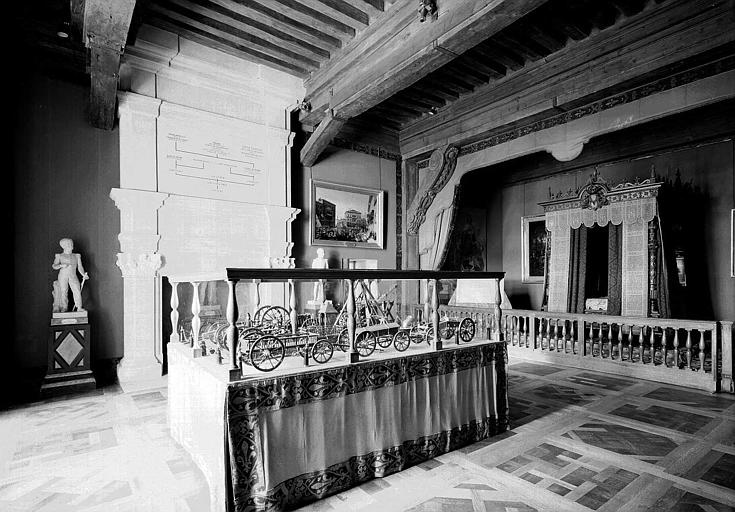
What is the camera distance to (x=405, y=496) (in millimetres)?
2645

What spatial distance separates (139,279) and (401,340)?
4052 mm

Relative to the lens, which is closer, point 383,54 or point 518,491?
point 518,491

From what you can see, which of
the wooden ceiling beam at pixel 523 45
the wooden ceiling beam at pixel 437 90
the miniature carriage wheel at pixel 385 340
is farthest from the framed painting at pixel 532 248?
the miniature carriage wheel at pixel 385 340

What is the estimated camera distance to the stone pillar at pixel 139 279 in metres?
5.53

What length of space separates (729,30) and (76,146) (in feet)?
24.9

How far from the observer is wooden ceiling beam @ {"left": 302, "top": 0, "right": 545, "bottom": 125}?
368 cm

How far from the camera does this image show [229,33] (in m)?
5.44

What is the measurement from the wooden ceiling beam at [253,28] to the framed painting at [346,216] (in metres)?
2.28

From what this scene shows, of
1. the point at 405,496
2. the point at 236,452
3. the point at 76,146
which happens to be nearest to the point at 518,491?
the point at 405,496

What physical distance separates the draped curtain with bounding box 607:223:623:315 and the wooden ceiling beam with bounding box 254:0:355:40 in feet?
16.4

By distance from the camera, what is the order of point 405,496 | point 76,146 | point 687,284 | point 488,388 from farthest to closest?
point 687,284 < point 76,146 < point 488,388 < point 405,496

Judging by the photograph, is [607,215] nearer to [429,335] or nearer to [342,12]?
[429,335]

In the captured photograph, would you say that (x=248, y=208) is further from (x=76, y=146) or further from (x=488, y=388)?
(x=488, y=388)

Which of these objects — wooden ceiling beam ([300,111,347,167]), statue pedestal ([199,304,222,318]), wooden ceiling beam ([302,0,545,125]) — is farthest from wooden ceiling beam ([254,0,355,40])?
statue pedestal ([199,304,222,318])
